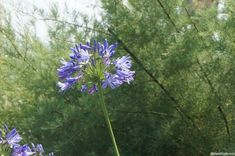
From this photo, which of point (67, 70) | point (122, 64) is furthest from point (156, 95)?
point (67, 70)

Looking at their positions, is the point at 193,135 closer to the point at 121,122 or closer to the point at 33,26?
the point at 121,122

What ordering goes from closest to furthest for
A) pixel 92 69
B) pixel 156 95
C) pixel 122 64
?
pixel 92 69
pixel 122 64
pixel 156 95

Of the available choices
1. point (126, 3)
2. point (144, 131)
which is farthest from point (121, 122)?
point (126, 3)

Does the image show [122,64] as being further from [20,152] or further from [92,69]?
[20,152]

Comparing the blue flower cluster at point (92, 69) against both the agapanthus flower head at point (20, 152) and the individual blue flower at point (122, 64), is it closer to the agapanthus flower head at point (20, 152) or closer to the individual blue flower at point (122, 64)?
the individual blue flower at point (122, 64)

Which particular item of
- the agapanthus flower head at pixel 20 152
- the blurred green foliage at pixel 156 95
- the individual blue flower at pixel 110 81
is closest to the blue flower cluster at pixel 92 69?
the individual blue flower at pixel 110 81

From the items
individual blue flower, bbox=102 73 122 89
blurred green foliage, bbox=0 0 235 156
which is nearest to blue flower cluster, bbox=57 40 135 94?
individual blue flower, bbox=102 73 122 89
